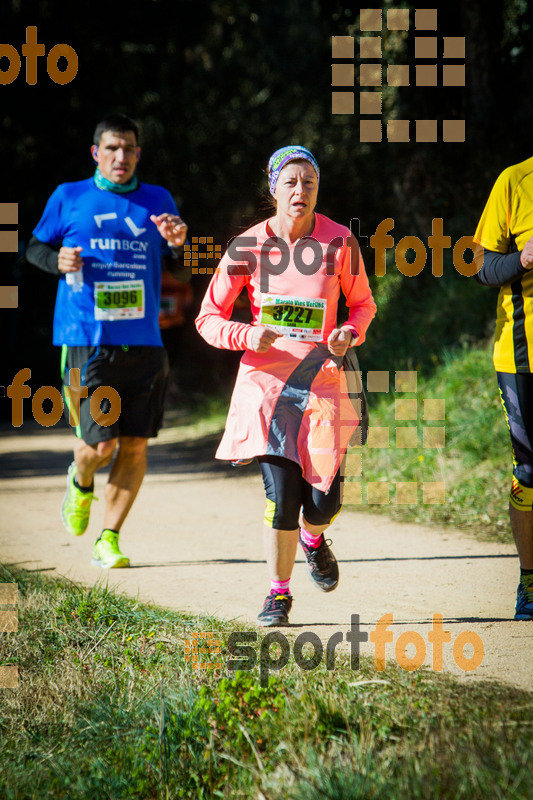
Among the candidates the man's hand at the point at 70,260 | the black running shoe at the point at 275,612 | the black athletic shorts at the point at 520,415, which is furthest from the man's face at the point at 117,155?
the black running shoe at the point at 275,612

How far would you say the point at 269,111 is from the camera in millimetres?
22906

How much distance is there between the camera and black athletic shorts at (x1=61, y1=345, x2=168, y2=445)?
18.4 feet

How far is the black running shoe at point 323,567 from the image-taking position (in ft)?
15.1

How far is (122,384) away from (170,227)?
991mm

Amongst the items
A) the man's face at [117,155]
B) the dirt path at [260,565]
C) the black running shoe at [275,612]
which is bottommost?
the dirt path at [260,565]

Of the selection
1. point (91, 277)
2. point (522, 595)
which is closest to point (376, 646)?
point (522, 595)

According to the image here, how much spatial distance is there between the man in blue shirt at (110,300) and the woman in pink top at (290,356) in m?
1.35

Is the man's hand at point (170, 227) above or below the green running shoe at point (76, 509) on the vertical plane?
above

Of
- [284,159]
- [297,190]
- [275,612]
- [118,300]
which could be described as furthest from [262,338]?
[118,300]

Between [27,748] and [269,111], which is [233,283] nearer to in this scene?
[27,748]

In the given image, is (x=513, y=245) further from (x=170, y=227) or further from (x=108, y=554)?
(x=108, y=554)
